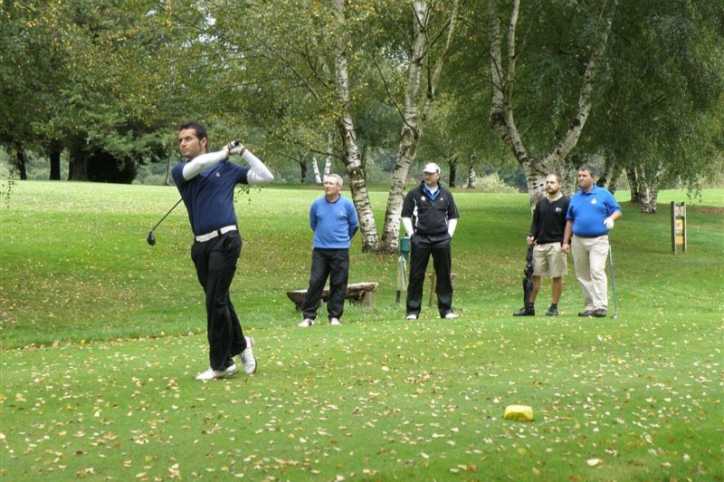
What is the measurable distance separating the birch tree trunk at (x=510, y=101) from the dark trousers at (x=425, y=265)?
14.4m

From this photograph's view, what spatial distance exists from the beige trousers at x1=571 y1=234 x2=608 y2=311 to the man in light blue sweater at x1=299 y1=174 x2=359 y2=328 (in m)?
3.66

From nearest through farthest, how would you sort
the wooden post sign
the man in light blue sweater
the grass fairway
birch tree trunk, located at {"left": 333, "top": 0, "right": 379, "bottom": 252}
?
the grass fairway → the man in light blue sweater → birch tree trunk, located at {"left": 333, "top": 0, "right": 379, "bottom": 252} → the wooden post sign

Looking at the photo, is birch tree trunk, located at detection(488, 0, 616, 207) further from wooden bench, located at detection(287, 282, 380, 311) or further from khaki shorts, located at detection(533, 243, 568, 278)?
khaki shorts, located at detection(533, 243, 568, 278)

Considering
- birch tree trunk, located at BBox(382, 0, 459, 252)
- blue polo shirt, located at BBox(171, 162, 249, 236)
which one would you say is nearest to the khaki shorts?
blue polo shirt, located at BBox(171, 162, 249, 236)

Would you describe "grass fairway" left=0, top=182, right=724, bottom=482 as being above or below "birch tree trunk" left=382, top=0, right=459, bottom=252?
below

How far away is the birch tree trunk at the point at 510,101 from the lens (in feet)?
92.8

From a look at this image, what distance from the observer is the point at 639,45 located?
98.0 feet

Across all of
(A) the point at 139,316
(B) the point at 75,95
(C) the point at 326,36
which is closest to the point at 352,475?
(A) the point at 139,316

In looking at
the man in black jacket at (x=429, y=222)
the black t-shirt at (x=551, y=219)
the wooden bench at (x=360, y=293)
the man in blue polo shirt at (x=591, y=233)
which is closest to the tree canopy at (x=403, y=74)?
A: the wooden bench at (x=360, y=293)

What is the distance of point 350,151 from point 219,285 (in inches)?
712

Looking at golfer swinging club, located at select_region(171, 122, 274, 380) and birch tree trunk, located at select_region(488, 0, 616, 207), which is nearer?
golfer swinging club, located at select_region(171, 122, 274, 380)

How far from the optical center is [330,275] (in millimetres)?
15148

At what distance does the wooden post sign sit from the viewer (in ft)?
112

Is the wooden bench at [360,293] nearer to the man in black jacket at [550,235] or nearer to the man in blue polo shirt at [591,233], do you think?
the man in black jacket at [550,235]
